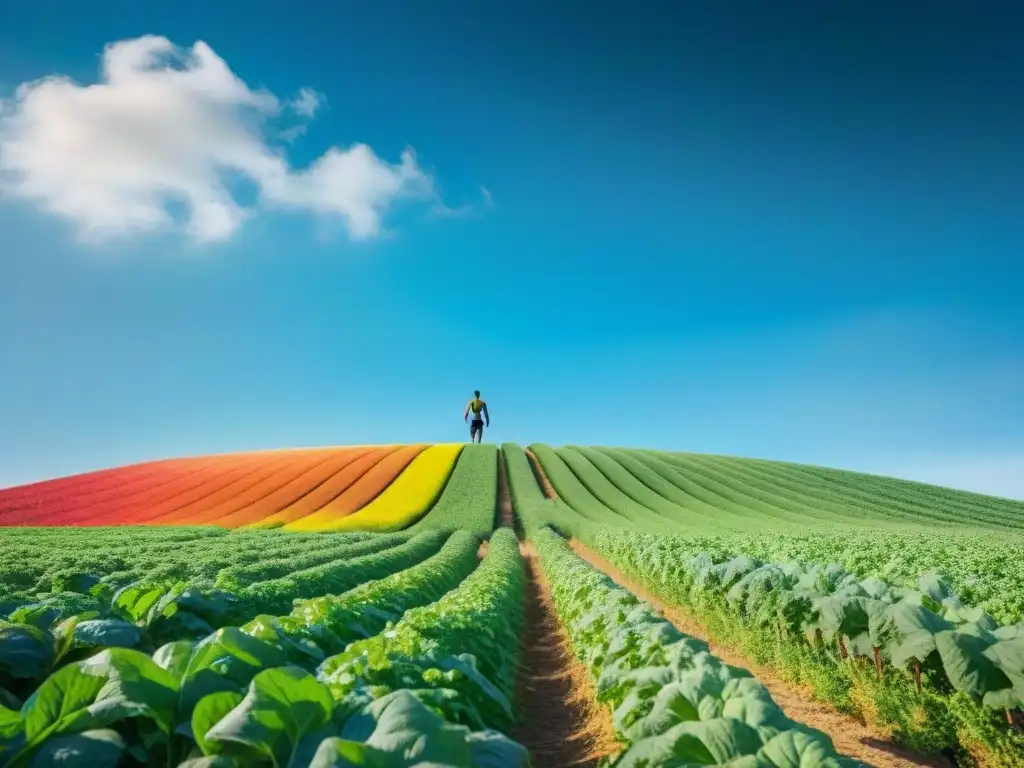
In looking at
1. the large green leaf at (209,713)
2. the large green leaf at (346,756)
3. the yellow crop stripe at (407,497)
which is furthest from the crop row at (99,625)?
the yellow crop stripe at (407,497)

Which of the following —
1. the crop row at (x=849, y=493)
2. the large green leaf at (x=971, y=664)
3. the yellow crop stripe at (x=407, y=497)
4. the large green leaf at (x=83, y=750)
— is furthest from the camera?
the crop row at (x=849, y=493)

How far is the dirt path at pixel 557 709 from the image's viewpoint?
6516 mm

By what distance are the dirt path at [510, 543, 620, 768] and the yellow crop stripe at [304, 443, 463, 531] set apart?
27344mm

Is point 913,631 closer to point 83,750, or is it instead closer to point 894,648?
point 894,648

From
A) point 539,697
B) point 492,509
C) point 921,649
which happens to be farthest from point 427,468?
point 921,649

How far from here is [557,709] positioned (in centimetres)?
830

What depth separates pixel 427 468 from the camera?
55.4 meters

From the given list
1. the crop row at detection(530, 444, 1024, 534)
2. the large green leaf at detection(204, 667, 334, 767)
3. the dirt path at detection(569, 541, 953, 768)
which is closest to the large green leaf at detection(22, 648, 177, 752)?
the large green leaf at detection(204, 667, 334, 767)

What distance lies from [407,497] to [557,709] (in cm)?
3877

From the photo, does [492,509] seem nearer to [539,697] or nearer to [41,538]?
[41,538]

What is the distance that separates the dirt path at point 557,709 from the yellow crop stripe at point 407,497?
27.3 m

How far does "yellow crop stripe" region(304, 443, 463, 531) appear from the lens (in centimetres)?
3878

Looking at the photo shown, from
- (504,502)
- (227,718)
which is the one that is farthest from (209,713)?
(504,502)

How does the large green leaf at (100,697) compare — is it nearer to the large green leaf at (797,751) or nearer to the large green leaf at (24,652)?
the large green leaf at (24,652)
